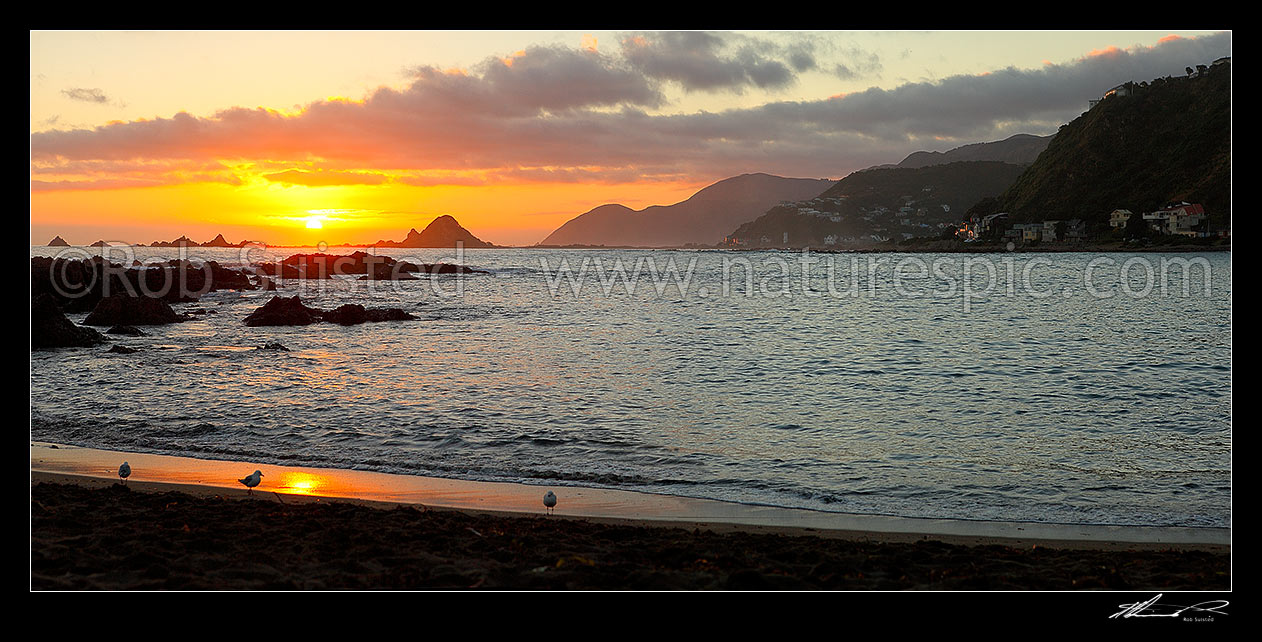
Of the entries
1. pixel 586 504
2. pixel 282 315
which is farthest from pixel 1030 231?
pixel 586 504

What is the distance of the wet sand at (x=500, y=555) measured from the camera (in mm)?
5234

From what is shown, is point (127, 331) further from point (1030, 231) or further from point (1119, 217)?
point (1030, 231)

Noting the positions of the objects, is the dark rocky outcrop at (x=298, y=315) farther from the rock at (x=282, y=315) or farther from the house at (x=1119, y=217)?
the house at (x=1119, y=217)

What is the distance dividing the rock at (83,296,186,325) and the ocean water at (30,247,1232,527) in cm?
141

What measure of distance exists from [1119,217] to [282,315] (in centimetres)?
10369

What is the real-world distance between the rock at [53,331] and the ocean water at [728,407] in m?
0.75

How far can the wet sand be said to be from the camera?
17.2 feet

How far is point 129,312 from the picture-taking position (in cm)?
2770

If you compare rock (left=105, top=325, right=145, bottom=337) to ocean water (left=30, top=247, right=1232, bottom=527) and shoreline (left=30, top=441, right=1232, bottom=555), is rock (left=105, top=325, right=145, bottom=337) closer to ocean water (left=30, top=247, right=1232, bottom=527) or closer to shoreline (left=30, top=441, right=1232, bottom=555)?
ocean water (left=30, top=247, right=1232, bottom=527)

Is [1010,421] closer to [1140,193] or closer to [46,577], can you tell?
[46,577]

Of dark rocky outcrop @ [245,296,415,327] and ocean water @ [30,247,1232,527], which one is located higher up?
dark rocky outcrop @ [245,296,415,327]
